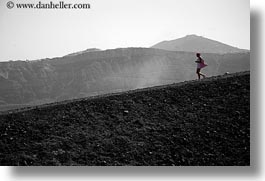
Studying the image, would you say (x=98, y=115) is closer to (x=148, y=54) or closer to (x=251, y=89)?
(x=251, y=89)

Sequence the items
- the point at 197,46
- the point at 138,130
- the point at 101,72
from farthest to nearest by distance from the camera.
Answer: the point at 197,46
the point at 101,72
the point at 138,130

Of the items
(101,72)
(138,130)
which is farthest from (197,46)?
(138,130)

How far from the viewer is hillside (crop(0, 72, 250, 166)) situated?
634cm

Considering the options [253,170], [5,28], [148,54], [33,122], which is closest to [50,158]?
[33,122]

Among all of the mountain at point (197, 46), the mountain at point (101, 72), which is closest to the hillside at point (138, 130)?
the mountain at point (101, 72)

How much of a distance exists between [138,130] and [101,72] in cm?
2750

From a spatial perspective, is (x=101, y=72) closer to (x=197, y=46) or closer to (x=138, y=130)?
(x=197, y=46)

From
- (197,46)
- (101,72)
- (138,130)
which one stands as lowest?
(138,130)

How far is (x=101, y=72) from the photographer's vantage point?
3388cm

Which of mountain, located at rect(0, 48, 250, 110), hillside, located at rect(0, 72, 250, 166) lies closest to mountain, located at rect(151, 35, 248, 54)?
mountain, located at rect(0, 48, 250, 110)

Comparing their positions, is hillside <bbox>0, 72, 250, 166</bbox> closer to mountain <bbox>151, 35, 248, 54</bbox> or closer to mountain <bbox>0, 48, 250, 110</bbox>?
mountain <bbox>0, 48, 250, 110</bbox>

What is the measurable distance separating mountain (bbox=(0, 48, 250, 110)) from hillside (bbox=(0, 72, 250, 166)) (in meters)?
21.2

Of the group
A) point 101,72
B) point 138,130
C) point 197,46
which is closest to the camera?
point 138,130

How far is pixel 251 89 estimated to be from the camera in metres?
6.86
